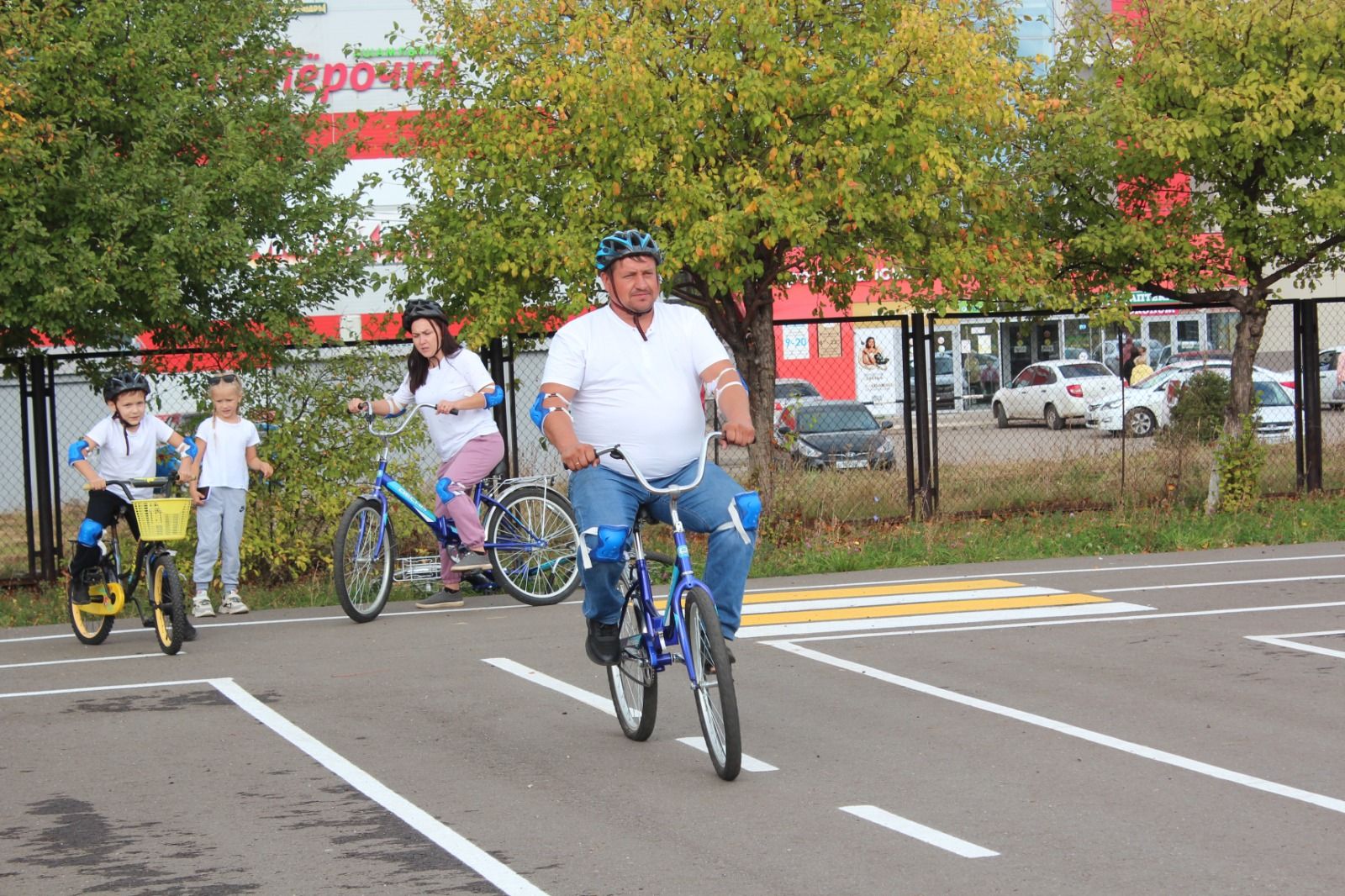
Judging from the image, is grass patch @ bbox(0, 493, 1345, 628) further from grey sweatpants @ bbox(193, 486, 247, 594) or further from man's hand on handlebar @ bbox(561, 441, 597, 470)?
man's hand on handlebar @ bbox(561, 441, 597, 470)

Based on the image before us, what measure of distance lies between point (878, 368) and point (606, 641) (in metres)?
12.7

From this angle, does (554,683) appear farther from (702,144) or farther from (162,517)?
(702,144)

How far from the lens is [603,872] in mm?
5152

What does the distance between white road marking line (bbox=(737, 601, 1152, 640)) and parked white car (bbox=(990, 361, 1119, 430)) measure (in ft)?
19.7

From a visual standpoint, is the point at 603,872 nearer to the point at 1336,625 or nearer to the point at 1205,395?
the point at 1336,625

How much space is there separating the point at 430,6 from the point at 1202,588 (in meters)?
7.97

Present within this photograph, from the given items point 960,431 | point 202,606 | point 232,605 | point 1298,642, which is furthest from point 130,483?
point 960,431

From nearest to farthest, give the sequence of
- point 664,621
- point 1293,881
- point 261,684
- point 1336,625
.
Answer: point 1293,881 → point 664,621 → point 261,684 → point 1336,625

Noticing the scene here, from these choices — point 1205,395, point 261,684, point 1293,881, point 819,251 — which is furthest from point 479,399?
point 1205,395

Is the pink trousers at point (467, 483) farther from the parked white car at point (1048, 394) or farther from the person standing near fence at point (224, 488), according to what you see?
the parked white car at point (1048, 394)

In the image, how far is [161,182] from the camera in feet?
41.0

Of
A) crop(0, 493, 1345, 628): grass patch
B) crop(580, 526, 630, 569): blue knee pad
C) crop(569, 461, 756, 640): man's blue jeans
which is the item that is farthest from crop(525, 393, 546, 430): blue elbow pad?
crop(0, 493, 1345, 628): grass patch

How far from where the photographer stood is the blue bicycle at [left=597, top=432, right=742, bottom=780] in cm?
609

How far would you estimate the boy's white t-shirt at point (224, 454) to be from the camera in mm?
11500
